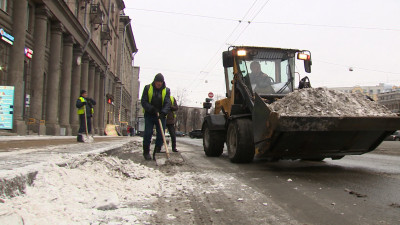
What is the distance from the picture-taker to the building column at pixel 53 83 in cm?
1920

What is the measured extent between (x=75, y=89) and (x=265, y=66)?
2001 centimetres

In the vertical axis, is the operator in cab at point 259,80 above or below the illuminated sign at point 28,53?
below

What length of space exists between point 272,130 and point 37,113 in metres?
15.8

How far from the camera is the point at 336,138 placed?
203 inches

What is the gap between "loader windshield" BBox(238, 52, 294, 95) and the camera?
6980 mm

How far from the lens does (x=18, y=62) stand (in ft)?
47.9

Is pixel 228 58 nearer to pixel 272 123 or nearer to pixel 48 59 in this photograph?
pixel 272 123

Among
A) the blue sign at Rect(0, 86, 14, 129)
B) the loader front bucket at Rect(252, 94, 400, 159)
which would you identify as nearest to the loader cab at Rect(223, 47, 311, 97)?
the loader front bucket at Rect(252, 94, 400, 159)

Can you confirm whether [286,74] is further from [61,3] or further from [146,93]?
[61,3]

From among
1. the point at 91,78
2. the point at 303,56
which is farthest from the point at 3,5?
the point at 91,78

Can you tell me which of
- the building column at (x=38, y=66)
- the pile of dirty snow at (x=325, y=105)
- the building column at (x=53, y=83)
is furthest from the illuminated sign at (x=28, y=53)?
the pile of dirty snow at (x=325, y=105)

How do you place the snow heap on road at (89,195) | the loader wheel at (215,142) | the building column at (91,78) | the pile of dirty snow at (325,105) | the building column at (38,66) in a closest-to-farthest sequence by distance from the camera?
the snow heap on road at (89,195) → the pile of dirty snow at (325,105) → the loader wheel at (215,142) → the building column at (38,66) → the building column at (91,78)

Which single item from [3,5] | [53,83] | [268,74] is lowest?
[268,74]

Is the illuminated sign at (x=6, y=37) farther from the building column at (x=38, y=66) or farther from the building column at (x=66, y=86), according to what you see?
Answer: the building column at (x=66, y=86)
